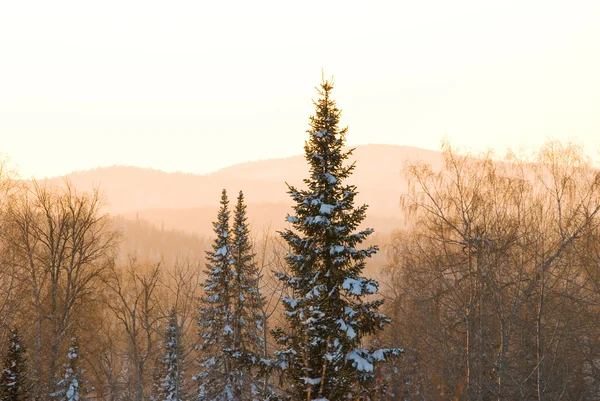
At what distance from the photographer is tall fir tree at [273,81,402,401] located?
45.7 ft

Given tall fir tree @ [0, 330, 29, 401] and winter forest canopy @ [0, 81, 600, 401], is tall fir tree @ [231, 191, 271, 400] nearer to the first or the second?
winter forest canopy @ [0, 81, 600, 401]

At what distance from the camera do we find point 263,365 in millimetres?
14516

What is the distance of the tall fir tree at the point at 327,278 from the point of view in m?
13.9

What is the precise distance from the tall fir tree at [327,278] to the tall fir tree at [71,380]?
22.2m

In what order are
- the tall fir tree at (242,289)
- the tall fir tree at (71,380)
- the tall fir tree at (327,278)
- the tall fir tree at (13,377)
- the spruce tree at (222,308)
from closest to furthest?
the tall fir tree at (327,278) < the tall fir tree at (13,377) < the tall fir tree at (242,289) < the spruce tree at (222,308) < the tall fir tree at (71,380)

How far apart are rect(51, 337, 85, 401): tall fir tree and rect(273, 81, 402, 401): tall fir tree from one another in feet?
73.0

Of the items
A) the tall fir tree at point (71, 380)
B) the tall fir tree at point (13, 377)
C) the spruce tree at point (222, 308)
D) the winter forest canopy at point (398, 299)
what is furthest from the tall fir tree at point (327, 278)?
the tall fir tree at point (71, 380)

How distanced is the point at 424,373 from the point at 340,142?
20778 millimetres

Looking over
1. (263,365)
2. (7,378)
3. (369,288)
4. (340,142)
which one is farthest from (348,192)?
(7,378)

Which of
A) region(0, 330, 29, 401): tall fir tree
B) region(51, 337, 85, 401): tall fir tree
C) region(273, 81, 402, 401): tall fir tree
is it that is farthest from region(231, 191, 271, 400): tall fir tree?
region(273, 81, 402, 401): tall fir tree

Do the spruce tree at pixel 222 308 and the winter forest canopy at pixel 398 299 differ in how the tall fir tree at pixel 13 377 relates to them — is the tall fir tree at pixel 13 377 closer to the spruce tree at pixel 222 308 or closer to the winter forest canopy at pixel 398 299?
the winter forest canopy at pixel 398 299

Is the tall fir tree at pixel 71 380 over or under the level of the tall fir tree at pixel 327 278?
under

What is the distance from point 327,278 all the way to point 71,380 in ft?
83.3

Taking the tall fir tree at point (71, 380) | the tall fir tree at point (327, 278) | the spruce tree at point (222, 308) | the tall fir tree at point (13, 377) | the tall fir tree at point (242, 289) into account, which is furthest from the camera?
the tall fir tree at point (71, 380)
